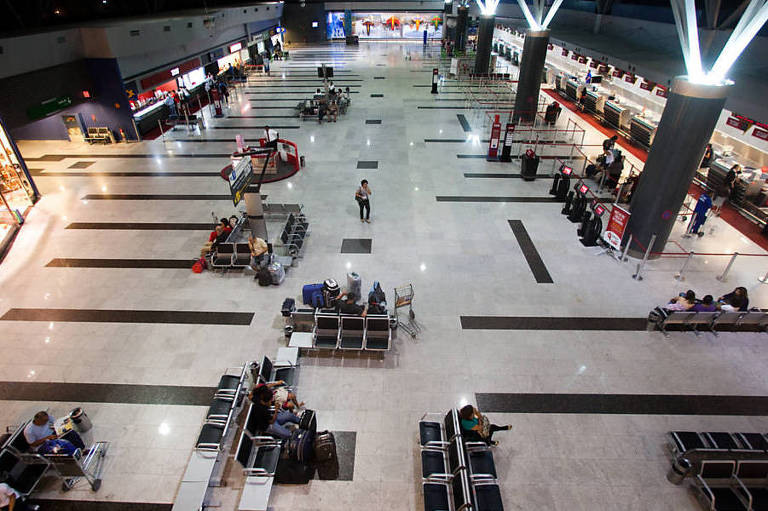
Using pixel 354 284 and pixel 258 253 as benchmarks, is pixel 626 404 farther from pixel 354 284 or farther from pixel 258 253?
pixel 258 253

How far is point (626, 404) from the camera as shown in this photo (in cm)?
687

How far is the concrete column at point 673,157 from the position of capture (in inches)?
344

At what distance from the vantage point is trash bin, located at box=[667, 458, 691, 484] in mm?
5545

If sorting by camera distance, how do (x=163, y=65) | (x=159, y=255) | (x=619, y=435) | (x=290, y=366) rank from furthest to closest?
(x=163, y=65)
(x=159, y=255)
(x=290, y=366)
(x=619, y=435)

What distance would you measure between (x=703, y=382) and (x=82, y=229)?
1617 cm

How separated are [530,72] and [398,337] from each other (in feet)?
58.6

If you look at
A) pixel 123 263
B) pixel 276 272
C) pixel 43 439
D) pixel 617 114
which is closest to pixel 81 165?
pixel 123 263

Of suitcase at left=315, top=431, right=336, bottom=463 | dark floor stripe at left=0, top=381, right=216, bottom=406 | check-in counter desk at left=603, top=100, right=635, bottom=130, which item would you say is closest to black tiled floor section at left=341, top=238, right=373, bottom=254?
dark floor stripe at left=0, top=381, right=216, bottom=406

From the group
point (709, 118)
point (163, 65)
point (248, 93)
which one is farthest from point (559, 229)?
point (248, 93)

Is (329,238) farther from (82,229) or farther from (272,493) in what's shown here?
(82,229)

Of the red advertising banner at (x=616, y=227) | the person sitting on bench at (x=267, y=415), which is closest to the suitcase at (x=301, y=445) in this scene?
the person sitting on bench at (x=267, y=415)

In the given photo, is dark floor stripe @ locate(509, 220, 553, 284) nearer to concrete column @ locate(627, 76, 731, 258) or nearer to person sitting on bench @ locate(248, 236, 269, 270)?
concrete column @ locate(627, 76, 731, 258)

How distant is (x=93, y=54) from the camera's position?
1720 cm

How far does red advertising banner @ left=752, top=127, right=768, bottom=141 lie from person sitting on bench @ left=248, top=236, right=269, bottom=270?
15686 millimetres
